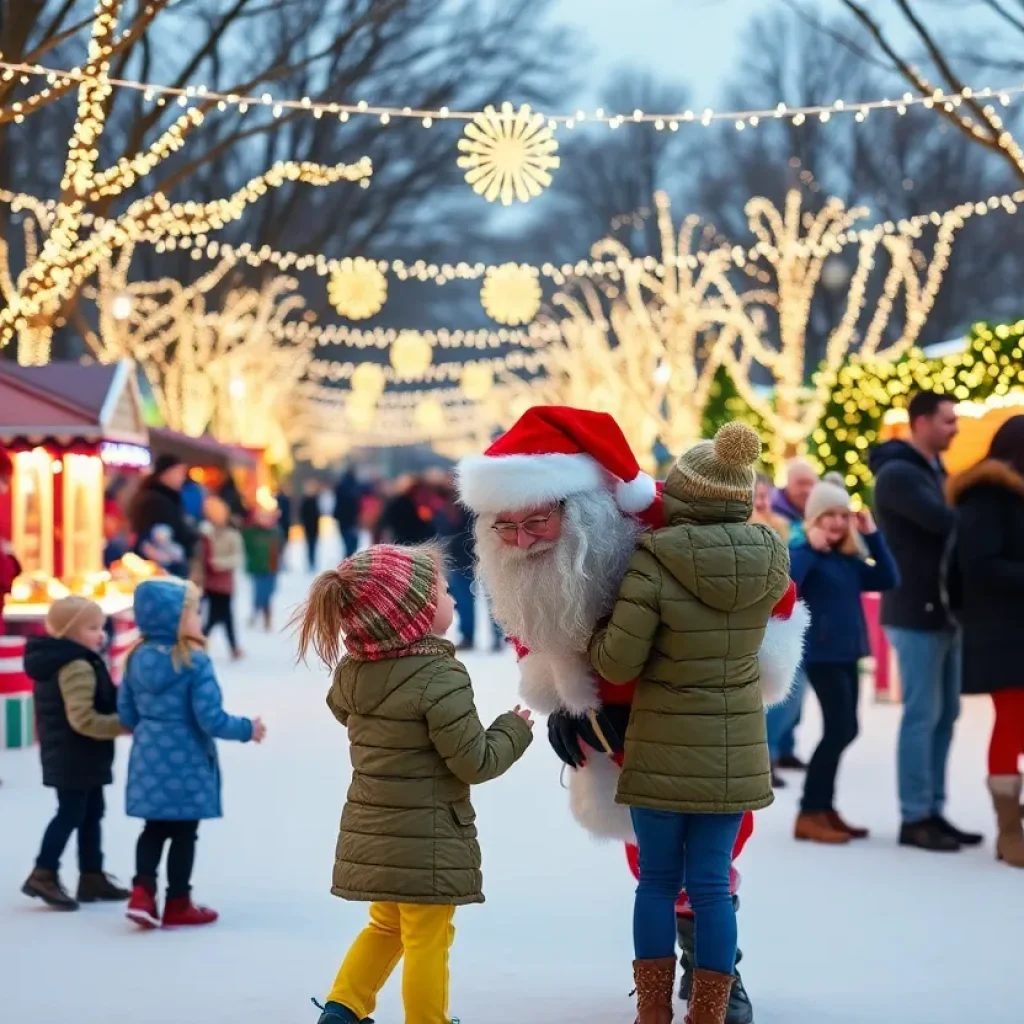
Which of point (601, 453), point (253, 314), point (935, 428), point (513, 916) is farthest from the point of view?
point (253, 314)

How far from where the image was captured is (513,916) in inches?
262

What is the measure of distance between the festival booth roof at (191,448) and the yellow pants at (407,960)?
2167 cm

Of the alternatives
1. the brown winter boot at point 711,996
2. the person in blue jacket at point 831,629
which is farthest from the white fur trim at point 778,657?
the person in blue jacket at point 831,629

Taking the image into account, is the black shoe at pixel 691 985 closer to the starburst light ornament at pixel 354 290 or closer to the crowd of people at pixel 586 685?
the crowd of people at pixel 586 685

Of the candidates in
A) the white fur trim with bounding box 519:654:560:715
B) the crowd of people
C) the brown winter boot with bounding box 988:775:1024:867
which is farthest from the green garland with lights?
the white fur trim with bounding box 519:654:560:715

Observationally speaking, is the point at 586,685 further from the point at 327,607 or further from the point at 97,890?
the point at 97,890

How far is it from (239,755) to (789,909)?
15.3ft

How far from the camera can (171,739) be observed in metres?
6.43

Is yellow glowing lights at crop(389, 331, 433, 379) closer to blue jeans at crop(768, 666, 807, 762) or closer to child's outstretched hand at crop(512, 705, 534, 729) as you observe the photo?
blue jeans at crop(768, 666, 807, 762)

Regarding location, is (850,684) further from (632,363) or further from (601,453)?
(632,363)

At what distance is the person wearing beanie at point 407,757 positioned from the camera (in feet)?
15.5

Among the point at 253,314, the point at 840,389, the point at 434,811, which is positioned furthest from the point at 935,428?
the point at 253,314

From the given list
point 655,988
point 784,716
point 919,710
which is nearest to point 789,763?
point 784,716

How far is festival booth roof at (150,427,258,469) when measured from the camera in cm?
2672
